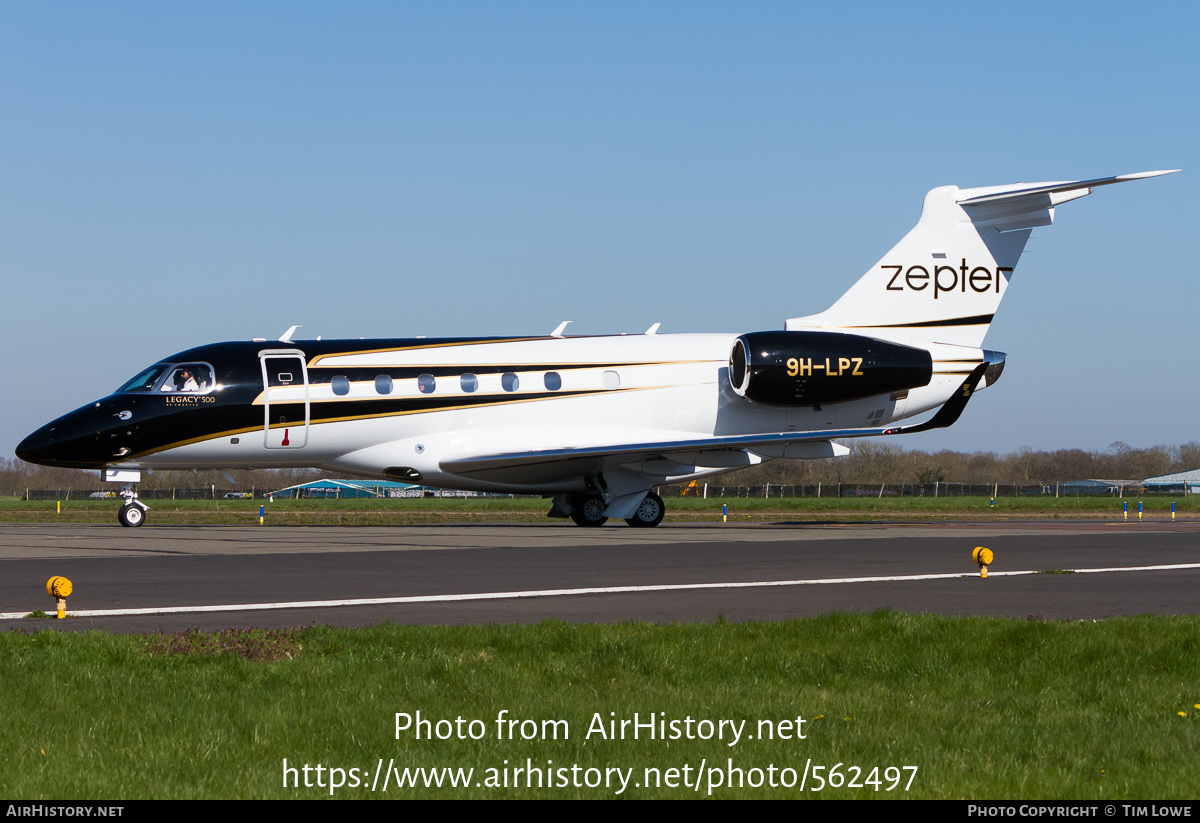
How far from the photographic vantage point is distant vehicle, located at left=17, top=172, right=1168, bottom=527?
83.6ft

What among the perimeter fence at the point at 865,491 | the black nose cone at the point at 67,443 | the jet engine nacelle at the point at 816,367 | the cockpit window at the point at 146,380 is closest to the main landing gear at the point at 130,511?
the black nose cone at the point at 67,443

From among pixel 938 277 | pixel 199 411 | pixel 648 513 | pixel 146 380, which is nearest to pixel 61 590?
pixel 199 411

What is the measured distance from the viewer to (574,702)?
664 cm

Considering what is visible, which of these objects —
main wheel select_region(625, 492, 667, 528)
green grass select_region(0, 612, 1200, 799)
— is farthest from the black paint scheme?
green grass select_region(0, 612, 1200, 799)

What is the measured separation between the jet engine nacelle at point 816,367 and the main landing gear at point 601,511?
3.47 m

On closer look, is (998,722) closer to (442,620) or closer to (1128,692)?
(1128,692)

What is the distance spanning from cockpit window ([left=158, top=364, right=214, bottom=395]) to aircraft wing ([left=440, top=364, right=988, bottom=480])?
17.9ft

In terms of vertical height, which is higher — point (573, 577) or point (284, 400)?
point (284, 400)

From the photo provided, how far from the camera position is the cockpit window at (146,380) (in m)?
25.3

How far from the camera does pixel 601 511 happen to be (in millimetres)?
29031

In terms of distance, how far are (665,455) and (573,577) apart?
13.1 m

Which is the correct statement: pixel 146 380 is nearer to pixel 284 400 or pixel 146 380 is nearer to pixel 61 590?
pixel 284 400
